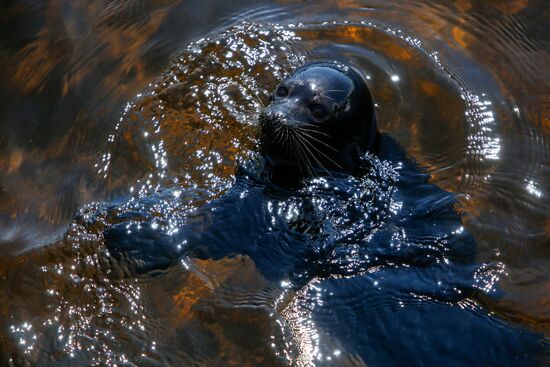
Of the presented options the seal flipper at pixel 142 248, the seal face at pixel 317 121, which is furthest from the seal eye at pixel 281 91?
the seal flipper at pixel 142 248

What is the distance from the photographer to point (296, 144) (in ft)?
17.2

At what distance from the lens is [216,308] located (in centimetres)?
486

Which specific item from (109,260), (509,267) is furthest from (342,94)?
(109,260)

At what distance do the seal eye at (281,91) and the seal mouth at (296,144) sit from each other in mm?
336

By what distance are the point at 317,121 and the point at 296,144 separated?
0.29 metres

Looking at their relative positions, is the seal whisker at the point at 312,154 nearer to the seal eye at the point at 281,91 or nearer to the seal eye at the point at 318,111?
the seal eye at the point at 318,111

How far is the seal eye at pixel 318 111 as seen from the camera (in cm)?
540

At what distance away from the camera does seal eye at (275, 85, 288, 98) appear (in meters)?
5.54

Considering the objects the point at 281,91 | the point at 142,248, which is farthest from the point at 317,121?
the point at 142,248

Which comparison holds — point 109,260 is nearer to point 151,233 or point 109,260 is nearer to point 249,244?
point 151,233

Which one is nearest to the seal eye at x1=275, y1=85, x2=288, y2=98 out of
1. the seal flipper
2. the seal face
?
the seal face

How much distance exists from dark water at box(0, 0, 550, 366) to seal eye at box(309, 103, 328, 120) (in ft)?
1.59

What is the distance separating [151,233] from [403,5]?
3.98 meters

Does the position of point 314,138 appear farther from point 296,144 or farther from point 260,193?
point 260,193
